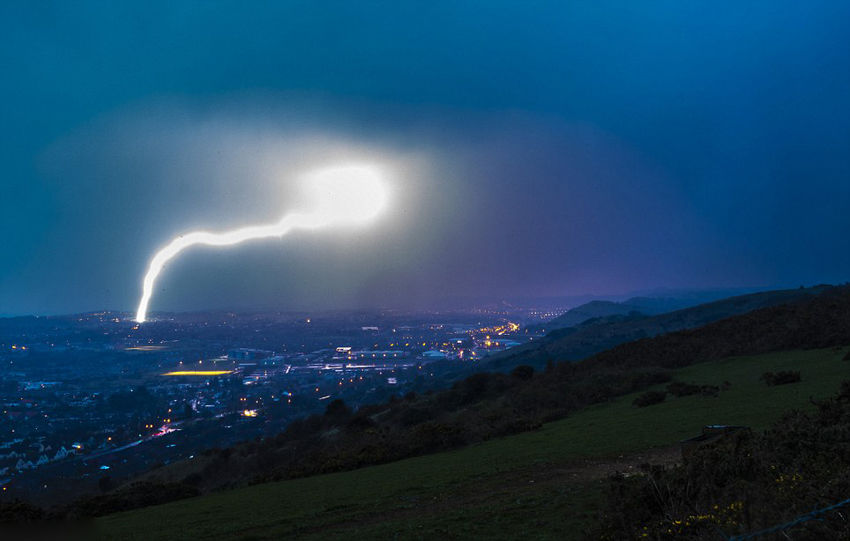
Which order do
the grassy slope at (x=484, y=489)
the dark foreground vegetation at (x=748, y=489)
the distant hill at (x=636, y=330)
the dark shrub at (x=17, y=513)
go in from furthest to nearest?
the distant hill at (x=636, y=330) → the dark shrub at (x=17, y=513) → the grassy slope at (x=484, y=489) → the dark foreground vegetation at (x=748, y=489)

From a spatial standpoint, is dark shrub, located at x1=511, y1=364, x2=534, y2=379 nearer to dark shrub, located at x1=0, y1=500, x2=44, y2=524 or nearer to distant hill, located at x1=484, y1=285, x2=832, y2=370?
distant hill, located at x1=484, y1=285, x2=832, y2=370

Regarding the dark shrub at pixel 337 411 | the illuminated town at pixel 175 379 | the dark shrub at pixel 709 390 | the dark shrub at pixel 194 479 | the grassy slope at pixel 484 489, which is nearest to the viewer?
the grassy slope at pixel 484 489

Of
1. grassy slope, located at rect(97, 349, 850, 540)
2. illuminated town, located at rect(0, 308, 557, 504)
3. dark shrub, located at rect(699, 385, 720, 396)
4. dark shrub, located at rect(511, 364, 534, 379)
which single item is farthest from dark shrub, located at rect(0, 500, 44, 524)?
dark shrub, located at rect(511, 364, 534, 379)

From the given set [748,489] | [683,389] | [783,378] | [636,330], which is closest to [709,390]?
[683,389]

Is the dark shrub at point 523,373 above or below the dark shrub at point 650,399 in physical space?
below

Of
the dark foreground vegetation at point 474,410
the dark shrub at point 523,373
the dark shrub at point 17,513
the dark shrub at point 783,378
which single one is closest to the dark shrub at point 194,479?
the dark foreground vegetation at point 474,410

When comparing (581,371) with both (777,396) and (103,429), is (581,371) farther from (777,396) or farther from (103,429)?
(103,429)

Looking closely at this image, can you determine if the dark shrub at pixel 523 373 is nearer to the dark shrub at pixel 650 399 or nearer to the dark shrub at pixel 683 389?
the dark shrub at pixel 683 389

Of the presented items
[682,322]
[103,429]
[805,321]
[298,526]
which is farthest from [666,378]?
[103,429]

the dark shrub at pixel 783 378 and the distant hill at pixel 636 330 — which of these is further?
the distant hill at pixel 636 330
